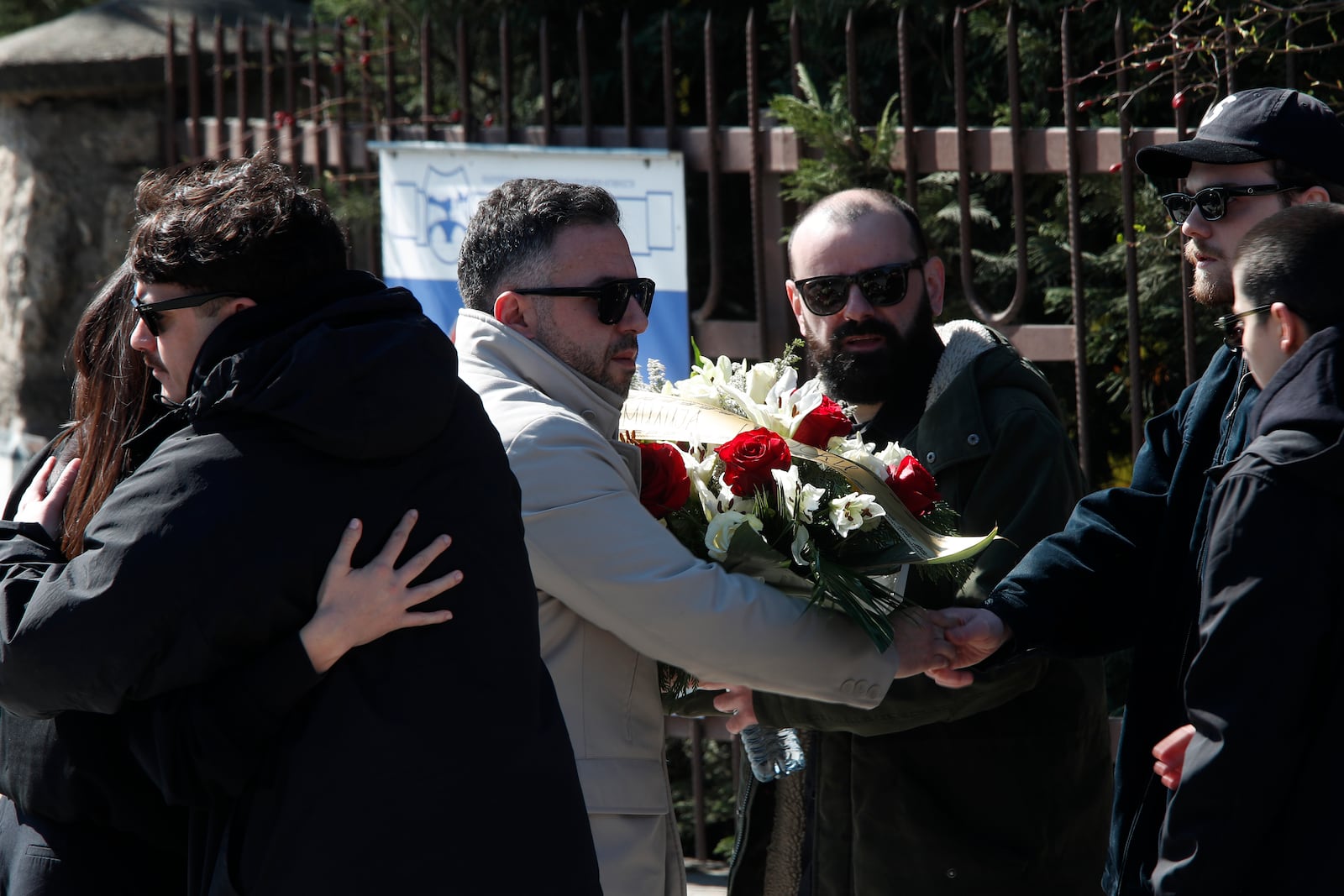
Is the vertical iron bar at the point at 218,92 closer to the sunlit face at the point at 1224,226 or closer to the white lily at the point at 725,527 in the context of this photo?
the white lily at the point at 725,527

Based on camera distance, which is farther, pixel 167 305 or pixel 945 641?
pixel 945 641

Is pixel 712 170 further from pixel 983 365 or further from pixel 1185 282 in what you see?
pixel 983 365

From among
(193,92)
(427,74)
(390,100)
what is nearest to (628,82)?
(427,74)

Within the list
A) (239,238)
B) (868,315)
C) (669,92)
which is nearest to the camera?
(239,238)

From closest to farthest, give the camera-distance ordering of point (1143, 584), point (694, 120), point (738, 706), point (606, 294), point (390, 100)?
point (606, 294) < point (1143, 584) < point (738, 706) < point (390, 100) < point (694, 120)

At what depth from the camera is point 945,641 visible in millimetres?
2688

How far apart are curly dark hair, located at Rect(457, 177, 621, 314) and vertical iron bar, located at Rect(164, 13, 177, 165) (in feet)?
11.3

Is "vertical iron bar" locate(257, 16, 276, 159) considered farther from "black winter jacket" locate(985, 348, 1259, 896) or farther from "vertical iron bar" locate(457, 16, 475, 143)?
"black winter jacket" locate(985, 348, 1259, 896)

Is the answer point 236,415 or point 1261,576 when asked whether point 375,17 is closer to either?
point 236,415

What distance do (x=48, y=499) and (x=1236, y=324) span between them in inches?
75.7

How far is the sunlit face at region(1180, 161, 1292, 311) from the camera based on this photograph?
8.17ft

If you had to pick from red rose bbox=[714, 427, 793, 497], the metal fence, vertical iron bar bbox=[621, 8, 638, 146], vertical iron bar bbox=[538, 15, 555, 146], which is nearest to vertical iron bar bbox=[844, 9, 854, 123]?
the metal fence

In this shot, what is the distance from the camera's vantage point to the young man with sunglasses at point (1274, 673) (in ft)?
6.28

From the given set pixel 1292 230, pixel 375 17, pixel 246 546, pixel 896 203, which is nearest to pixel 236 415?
pixel 246 546
